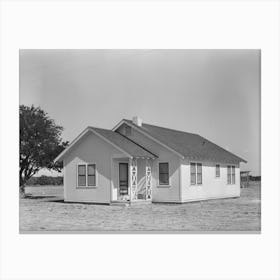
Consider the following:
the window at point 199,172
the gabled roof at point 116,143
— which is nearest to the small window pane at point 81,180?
the gabled roof at point 116,143

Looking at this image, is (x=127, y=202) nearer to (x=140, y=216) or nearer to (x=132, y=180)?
(x=132, y=180)

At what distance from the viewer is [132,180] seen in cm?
1791

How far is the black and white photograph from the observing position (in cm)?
1416

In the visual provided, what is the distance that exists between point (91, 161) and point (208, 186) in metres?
4.32

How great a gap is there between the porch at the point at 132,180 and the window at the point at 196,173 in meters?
1.45

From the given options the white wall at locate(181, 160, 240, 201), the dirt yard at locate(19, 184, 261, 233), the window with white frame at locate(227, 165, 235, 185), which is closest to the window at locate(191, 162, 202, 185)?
the white wall at locate(181, 160, 240, 201)

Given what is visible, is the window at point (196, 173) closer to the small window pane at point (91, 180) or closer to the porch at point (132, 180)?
the porch at point (132, 180)
